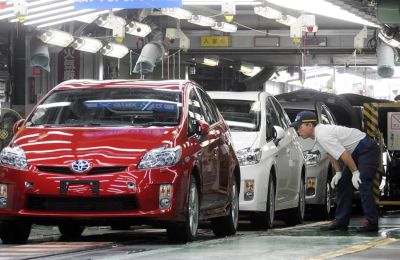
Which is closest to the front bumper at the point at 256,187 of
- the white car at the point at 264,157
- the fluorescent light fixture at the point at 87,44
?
the white car at the point at 264,157

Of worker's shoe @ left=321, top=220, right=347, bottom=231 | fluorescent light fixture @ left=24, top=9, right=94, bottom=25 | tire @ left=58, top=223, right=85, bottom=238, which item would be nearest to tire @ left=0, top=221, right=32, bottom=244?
tire @ left=58, top=223, right=85, bottom=238

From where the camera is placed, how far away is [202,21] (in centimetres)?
2806

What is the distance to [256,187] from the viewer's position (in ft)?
45.5

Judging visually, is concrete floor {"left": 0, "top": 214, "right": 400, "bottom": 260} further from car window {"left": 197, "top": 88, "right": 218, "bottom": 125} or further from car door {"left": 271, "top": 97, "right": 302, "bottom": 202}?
car door {"left": 271, "top": 97, "right": 302, "bottom": 202}

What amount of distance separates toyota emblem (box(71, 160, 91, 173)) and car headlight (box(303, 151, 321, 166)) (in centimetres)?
740

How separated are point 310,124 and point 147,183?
136 inches

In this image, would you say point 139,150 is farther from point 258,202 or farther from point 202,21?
point 202,21

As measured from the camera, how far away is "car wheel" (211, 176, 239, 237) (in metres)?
12.6

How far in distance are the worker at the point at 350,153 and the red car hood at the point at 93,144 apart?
2839 mm

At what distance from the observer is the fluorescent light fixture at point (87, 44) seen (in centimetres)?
2612

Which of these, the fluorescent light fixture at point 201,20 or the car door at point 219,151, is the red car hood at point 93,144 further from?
the fluorescent light fixture at point 201,20

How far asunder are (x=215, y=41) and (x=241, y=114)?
2033cm

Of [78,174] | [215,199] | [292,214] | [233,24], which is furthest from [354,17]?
[78,174]

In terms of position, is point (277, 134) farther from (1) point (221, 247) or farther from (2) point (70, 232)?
(1) point (221, 247)
